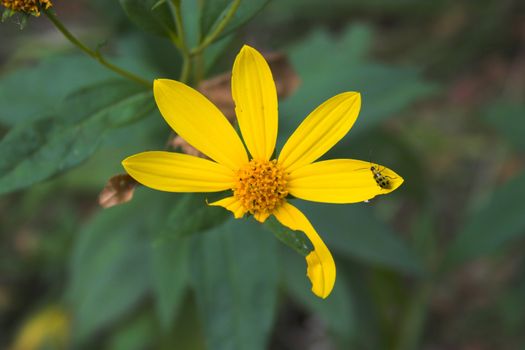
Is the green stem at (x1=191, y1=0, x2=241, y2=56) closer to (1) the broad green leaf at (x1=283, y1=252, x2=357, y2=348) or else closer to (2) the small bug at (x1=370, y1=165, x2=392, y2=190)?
(2) the small bug at (x1=370, y1=165, x2=392, y2=190)

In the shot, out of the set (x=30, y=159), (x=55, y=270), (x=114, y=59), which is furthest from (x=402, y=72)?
(x=55, y=270)

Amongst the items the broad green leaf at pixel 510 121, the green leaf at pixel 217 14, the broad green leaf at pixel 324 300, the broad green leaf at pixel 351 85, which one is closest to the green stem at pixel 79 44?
the green leaf at pixel 217 14

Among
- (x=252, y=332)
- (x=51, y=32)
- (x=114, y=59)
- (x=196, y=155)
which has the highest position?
(x=51, y=32)

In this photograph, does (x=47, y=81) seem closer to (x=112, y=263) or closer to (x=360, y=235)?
(x=112, y=263)

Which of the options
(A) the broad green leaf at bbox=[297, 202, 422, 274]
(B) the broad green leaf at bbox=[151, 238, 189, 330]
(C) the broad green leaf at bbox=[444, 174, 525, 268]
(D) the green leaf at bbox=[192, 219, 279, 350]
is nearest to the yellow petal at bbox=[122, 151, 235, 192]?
(D) the green leaf at bbox=[192, 219, 279, 350]

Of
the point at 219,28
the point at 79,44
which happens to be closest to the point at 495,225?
the point at 219,28

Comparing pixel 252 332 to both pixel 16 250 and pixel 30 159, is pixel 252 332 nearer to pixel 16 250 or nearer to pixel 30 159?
pixel 30 159
